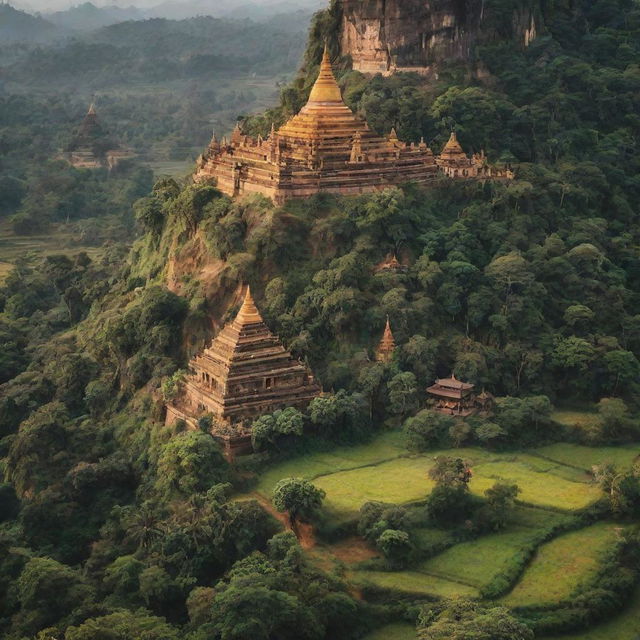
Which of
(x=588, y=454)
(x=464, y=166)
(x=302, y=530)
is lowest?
(x=302, y=530)

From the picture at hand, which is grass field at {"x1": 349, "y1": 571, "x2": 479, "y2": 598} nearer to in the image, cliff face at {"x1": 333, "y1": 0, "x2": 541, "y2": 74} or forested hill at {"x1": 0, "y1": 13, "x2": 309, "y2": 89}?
cliff face at {"x1": 333, "y1": 0, "x2": 541, "y2": 74}

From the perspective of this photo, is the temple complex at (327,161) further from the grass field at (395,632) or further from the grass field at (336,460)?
the grass field at (395,632)

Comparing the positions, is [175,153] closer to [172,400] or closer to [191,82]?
[191,82]

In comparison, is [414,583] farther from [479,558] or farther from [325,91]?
[325,91]

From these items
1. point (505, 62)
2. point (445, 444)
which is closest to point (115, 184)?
point (505, 62)

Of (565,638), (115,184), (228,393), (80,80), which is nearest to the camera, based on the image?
(565,638)

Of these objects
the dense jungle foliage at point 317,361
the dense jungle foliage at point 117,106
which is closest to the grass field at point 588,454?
the dense jungle foliage at point 317,361

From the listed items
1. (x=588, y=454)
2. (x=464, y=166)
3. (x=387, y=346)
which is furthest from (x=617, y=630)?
(x=464, y=166)

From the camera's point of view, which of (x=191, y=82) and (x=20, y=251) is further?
(x=191, y=82)
